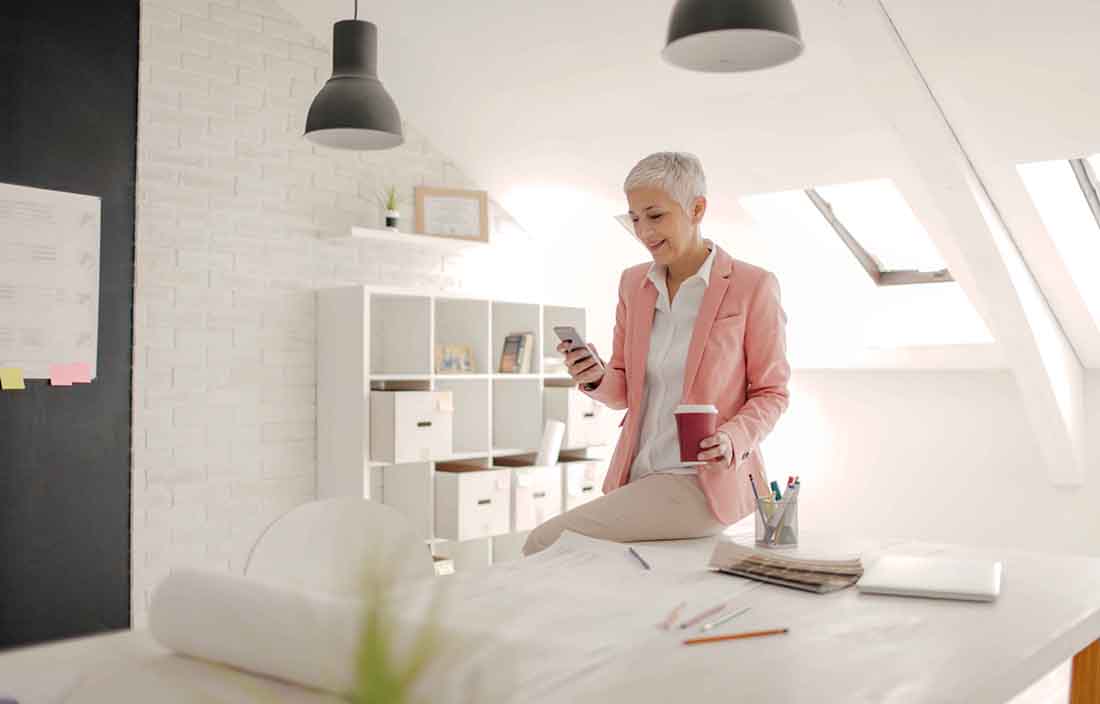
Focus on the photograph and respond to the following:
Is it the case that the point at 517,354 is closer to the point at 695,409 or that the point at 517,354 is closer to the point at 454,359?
the point at 454,359

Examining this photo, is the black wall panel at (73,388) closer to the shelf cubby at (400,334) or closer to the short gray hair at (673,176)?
the shelf cubby at (400,334)

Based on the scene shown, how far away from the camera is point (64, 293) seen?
3682 millimetres

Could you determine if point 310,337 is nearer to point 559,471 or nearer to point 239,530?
point 239,530

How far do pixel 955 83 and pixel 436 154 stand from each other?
2.49 meters

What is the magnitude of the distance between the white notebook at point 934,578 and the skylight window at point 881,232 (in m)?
3.11

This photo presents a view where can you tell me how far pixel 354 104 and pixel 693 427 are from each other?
152 centimetres

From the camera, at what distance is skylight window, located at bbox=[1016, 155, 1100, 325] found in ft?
12.7

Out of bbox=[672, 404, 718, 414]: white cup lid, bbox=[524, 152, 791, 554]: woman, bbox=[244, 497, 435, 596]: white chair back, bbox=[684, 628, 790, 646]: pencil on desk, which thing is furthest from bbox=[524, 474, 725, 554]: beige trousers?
bbox=[684, 628, 790, 646]: pencil on desk

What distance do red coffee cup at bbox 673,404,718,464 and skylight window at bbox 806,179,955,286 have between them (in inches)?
111

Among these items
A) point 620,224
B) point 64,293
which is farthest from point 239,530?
point 620,224

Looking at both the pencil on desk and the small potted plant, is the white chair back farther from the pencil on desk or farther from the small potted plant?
the small potted plant

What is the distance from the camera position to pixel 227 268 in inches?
166

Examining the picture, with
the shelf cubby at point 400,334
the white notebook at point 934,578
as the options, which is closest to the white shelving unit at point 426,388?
the shelf cubby at point 400,334

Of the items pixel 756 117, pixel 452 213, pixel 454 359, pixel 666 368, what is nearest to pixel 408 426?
pixel 454 359
